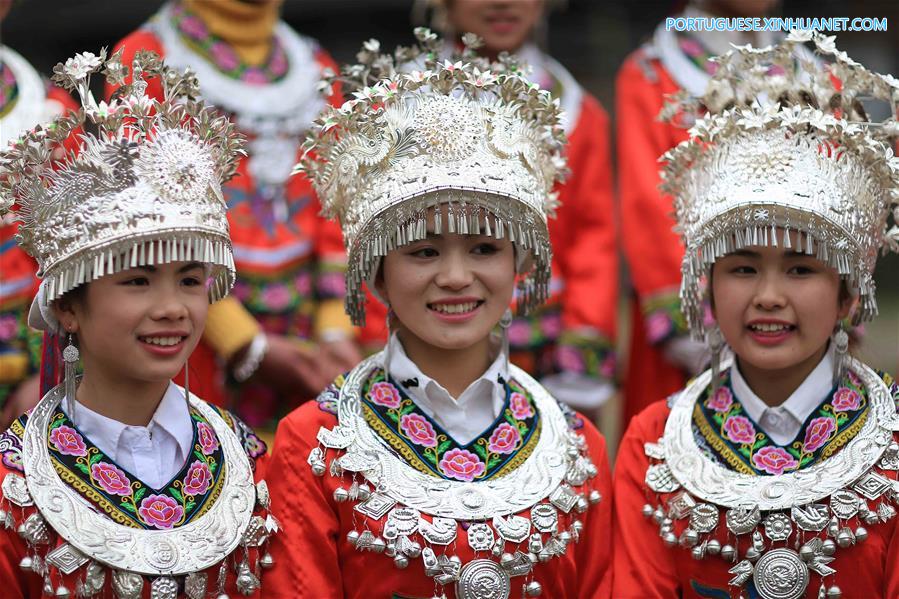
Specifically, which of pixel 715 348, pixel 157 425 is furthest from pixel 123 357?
pixel 715 348

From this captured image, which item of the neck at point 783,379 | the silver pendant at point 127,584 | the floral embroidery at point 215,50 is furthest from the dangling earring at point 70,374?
the floral embroidery at point 215,50

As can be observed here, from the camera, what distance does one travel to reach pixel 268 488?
391 centimetres

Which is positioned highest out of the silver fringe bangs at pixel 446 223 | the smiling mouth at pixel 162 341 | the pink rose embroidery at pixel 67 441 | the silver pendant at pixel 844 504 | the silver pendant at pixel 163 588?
the silver fringe bangs at pixel 446 223

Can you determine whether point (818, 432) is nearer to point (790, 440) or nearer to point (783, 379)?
point (790, 440)

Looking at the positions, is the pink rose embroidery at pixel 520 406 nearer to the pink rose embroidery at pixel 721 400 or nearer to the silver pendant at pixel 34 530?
the pink rose embroidery at pixel 721 400

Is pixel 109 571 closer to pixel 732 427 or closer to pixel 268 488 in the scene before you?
pixel 268 488

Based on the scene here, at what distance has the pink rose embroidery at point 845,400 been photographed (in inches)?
159

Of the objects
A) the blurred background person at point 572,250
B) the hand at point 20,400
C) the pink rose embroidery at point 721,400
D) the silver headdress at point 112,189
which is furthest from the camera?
the blurred background person at point 572,250

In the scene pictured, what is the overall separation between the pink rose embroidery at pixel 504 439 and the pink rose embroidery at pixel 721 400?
22.1 inches

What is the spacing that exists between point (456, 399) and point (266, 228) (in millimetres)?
1635

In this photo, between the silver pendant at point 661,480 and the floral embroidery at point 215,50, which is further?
the floral embroidery at point 215,50

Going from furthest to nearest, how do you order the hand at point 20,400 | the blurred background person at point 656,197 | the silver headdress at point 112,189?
the blurred background person at point 656,197, the hand at point 20,400, the silver headdress at point 112,189

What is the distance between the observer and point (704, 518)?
154 inches

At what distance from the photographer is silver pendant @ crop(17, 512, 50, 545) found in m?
3.46
